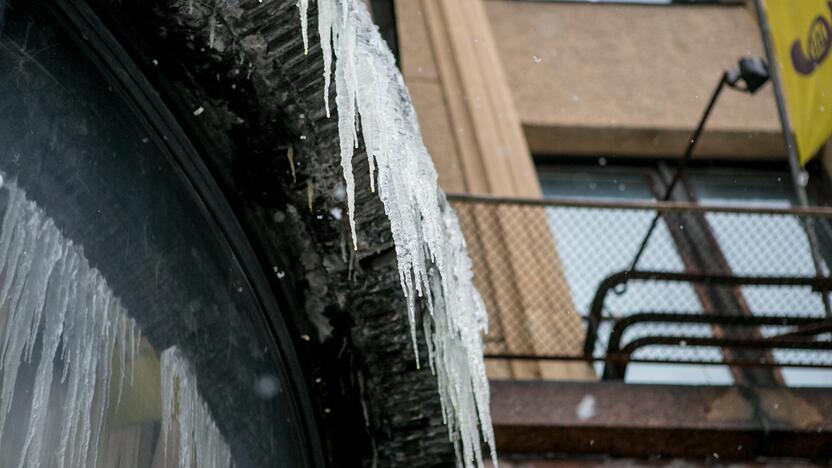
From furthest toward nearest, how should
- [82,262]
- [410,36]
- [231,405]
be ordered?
[410,36], [231,405], [82,262]

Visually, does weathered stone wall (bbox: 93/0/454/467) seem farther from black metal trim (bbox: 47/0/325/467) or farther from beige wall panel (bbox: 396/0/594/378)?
beige wall panel (bbox: 396/0/594/378)

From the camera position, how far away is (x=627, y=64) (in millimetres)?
11922

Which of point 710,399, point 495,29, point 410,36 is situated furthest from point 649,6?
point 710,399

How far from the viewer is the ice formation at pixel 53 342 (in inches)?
111

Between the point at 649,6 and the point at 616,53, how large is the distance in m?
0.90

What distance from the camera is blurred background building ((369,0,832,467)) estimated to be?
710cm

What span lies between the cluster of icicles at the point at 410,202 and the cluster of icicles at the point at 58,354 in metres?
0.70

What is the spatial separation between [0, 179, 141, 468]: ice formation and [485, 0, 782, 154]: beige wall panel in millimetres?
8455

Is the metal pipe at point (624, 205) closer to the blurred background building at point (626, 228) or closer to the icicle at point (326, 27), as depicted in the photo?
the blurred background building at point (626, 228)

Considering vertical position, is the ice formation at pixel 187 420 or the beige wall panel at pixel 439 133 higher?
the beige wall panel at pixel 439 133

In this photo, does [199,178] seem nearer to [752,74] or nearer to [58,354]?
[58,354]

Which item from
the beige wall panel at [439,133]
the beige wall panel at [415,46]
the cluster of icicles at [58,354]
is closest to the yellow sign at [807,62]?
the beige wall panel at [439,133]

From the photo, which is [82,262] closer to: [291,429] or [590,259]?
[291,429]

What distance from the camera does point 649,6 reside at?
41.1 ft
